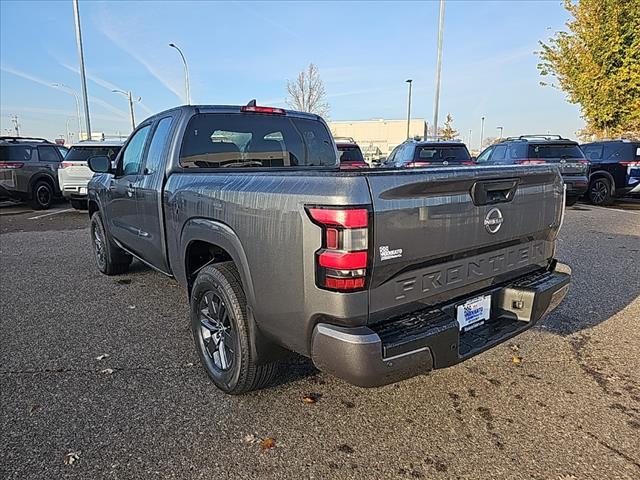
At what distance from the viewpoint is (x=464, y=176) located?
234cm

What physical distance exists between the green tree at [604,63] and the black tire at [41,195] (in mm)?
19997

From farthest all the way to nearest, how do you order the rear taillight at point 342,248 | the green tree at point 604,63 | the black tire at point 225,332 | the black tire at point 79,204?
the green tree at point 604,63, the black tire at point 79,204, the black tire at point 225,332, the rear taillight at point 342,248

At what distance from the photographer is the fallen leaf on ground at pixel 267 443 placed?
2422 mm

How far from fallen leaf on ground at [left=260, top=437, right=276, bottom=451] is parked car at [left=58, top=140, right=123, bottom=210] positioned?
1040 centimetres

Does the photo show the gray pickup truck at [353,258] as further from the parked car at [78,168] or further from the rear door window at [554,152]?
the rear door window at [554,152]

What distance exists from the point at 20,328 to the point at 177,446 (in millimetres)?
2564

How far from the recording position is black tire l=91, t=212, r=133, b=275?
5.63 m

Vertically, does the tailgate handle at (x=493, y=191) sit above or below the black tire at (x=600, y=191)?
above

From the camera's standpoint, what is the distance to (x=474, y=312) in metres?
2.56

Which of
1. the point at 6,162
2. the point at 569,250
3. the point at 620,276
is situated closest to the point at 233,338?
the point at 620,276

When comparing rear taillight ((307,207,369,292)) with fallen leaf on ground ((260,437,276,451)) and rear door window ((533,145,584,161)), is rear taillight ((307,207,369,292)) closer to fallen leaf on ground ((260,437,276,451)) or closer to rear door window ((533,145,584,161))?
fallen leaf on ground ((260,437,276,451))

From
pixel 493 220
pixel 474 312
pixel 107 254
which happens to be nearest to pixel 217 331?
pixel 474 312

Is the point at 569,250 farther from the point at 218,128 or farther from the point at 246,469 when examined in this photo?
the point at 246,469

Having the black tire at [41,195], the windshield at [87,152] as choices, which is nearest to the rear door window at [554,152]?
the windshield at [87,152]
